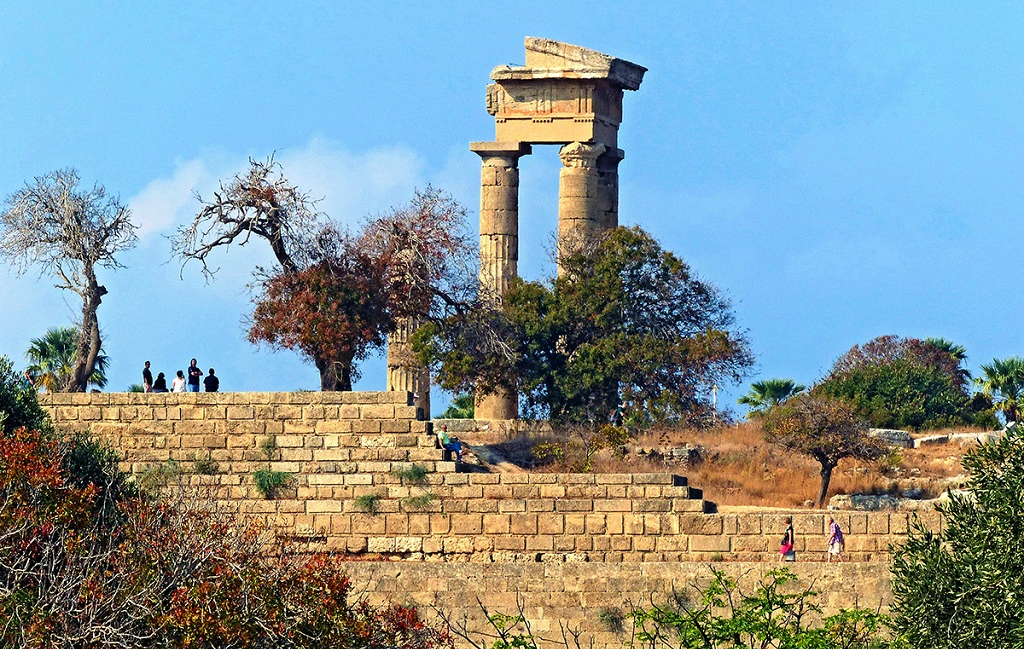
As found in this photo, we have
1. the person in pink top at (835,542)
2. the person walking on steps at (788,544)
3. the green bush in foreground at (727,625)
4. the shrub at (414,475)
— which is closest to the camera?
the green bush in foreground at (727,625)

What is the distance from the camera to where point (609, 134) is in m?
47.0

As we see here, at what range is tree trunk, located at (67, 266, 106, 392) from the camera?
3878 centimetres

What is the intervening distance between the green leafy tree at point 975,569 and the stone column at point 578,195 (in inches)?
941

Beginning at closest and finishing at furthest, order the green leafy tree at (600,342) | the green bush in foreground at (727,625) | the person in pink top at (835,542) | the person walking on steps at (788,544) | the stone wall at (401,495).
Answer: the green bush in foreground at (727,625) → the person walking on steps at (788,544) → the person in pink top at (835,542) → the stone wall at (401,495) → the green leafy tree at (600,342)

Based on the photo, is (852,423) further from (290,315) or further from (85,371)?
(85,371)

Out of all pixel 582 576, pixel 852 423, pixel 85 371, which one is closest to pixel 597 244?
pixel 852 423

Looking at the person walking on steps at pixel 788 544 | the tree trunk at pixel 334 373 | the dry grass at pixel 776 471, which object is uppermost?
the tree trunk at pixel 334 373

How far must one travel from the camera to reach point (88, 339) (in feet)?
130

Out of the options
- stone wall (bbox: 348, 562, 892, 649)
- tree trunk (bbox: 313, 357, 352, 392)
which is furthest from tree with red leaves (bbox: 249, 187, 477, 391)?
stone wall (bbox: 348, 562, 892, 649)

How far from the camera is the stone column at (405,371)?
4569 cm

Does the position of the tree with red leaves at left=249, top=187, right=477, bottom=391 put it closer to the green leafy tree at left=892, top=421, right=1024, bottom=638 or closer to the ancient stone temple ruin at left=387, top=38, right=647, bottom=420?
the ancient stone temple ruin at left=387, top=38, right=647, bottom=420

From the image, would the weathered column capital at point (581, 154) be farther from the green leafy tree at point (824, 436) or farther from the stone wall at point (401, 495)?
the stone wall at point (401, 495)

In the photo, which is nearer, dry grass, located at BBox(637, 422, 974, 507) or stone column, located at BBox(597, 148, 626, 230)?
dry grass, located at BBox(637, 422, 974, 507)

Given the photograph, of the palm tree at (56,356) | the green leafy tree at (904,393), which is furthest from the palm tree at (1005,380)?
the palm tree at (56,356)
